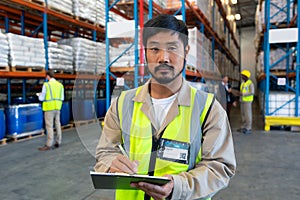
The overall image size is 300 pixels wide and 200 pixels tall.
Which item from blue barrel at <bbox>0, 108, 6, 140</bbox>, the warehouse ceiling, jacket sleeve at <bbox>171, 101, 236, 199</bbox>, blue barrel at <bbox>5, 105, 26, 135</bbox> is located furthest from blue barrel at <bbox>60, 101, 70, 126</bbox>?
the warehouse ceiling

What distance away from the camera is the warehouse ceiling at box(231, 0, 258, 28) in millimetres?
21039

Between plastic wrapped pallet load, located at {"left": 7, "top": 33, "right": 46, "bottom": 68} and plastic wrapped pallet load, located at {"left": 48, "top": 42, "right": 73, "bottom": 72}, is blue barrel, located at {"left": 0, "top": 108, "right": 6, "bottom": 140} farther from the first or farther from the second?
plastic wrapped pallet load, located at {"left": 48, "top": 42, "right": 73, "bottom": 72}

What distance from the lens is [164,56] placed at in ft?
3.50

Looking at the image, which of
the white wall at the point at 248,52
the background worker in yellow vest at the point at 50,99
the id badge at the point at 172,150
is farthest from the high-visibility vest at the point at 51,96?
the white wall at the point at 248,52

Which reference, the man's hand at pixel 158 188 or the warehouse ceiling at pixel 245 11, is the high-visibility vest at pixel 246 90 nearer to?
the man's hand at pixel 158 188

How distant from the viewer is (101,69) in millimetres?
1188

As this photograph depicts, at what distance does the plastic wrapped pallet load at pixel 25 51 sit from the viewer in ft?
20.4

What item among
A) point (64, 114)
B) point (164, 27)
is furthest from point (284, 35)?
point (164, 27)

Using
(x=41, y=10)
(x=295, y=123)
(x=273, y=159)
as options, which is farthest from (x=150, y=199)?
(x=295, y=123)

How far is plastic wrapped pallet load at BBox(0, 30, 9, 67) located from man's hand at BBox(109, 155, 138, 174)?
19.3ft

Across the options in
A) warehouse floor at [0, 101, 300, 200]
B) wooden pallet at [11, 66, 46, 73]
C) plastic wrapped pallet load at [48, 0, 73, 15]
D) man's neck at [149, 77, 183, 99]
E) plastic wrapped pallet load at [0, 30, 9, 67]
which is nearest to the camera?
man's neck at [149, 77, 183, 99]

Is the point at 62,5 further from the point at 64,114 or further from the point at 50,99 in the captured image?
the point at 50,99

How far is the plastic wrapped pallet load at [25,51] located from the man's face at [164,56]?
601 cm

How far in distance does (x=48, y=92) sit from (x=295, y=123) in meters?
6.47
